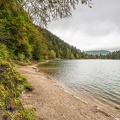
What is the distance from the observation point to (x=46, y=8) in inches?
149

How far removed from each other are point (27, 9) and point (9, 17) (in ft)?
68.3

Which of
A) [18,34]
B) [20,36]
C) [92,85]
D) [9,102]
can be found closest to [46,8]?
[9,102]

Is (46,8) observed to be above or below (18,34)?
below

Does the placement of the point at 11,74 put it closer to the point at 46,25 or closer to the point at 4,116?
the point at 4,116

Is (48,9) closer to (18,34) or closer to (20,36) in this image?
(18,34)

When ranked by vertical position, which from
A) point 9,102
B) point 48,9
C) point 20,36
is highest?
point 20,36

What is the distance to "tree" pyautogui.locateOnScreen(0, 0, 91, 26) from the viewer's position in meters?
3.66

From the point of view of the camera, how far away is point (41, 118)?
551cm

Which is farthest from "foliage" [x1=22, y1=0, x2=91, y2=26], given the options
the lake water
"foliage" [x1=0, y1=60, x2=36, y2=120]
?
the lake water

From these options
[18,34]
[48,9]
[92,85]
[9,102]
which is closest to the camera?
[9,102]

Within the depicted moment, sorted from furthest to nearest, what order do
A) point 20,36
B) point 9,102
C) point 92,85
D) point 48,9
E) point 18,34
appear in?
point 20,36
point 18,34
point 92,85
point 48,9
point 9,102

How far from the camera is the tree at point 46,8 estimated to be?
3.66 meters

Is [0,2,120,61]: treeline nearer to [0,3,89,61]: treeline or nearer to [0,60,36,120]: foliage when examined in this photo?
[0,3,89,61]: treeline

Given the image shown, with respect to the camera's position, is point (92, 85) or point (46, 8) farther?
point (92, 85)
